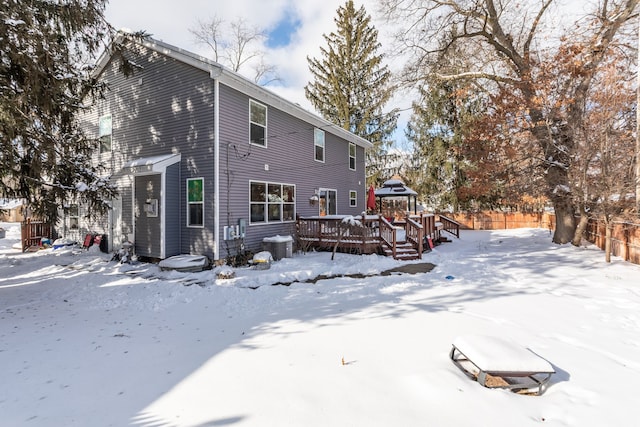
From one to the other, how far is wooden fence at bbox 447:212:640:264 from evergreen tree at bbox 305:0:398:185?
332 inches

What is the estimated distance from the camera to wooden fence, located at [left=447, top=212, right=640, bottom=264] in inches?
352

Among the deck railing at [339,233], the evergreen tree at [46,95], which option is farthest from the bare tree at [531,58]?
the evergreen tree at [46,95]

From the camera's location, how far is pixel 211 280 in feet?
23.6

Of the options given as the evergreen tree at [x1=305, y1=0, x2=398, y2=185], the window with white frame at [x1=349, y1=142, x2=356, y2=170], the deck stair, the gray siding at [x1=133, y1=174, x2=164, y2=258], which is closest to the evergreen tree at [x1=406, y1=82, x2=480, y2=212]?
the evergreen tree at [x1=305, y1=0, x2=398, y2=185]

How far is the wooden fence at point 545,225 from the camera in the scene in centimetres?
893

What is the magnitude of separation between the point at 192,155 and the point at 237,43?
1791cm

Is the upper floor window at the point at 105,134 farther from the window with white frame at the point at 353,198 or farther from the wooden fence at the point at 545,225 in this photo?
the wooden fence at the point at 545,225

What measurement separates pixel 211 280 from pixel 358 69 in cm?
2086

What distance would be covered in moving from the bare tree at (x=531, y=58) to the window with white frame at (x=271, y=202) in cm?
861

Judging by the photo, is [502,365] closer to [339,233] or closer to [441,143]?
[339,233]

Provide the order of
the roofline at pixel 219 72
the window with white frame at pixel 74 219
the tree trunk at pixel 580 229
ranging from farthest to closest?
the window with white frame at pixel 74 219
the tree trunk at pixel 580 229
the roofline at pixel 219 72

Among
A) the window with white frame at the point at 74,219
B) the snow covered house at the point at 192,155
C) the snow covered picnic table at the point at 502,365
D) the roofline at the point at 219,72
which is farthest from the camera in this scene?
the window with white frame at the point at 74,219

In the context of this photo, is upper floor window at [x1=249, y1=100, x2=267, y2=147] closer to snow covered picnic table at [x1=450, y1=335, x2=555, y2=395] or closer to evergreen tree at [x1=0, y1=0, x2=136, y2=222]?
evergreen tree at [x1=0, y1=0, x2=136, y2=222]

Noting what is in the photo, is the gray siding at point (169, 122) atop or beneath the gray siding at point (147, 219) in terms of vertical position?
atop
